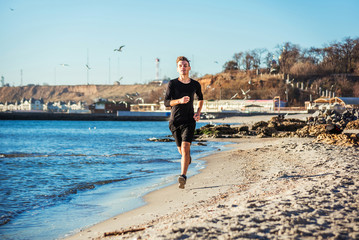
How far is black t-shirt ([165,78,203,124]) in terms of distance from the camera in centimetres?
671

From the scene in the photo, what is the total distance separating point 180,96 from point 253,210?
8.72 feet

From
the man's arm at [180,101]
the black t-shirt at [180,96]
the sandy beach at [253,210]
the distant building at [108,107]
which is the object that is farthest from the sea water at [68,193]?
the distant building at [108,107]

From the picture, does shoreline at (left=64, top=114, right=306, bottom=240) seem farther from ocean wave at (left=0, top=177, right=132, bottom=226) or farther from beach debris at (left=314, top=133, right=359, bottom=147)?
beach debris at (left=314, top=133, right=359, bottom=147)

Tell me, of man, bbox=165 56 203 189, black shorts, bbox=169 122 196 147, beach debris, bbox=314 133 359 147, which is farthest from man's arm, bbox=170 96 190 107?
beach debris, bbox=314 133 359 147

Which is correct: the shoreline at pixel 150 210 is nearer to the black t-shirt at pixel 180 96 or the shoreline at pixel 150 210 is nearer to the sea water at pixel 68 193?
the sea water at pixel 68 193

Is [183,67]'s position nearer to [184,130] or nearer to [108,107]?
[184,130]

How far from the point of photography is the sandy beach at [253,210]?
3.88 metres

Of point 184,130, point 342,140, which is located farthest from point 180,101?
point 342,140

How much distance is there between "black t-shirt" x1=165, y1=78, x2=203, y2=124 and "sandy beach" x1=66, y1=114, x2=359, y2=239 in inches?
53.7

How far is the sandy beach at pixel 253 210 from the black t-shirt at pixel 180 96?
1.36 metres

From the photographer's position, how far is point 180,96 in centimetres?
673

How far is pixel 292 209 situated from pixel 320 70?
489 ft

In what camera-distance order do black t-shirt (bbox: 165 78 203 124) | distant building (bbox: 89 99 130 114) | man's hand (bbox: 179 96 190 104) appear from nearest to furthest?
man's hand (bbox: 179 96 190 104), black t-shirt (bbox: 165 78 203 124), distant building (bbox: 89 99 130 114)

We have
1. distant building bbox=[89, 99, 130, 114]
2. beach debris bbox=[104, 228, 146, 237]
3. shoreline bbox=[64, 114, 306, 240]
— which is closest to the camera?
beach debris bbox=[104, 228, 146, 237]
